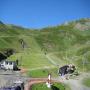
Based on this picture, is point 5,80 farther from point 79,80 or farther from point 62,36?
point 62,36

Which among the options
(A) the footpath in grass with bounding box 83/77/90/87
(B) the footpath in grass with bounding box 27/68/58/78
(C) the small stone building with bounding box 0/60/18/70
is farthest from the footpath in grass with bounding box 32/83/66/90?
(C) the small stone building with bounding box 0/60/18/70

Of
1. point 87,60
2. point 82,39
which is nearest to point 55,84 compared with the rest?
point 87,60

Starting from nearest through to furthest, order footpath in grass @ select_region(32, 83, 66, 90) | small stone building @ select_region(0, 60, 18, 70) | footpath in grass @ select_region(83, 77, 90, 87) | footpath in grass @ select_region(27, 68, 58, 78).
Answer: footpath in grass @ select_region(32, 83, 66, 90)
footpath in grass @ select_region(83, 77, 90, 87)
footpath in grass @ select_region(27, 68, 58, 78)
small stone building @ select_region(0, 60, 18, 70)

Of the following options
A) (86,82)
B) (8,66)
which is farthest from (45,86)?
(8,66)

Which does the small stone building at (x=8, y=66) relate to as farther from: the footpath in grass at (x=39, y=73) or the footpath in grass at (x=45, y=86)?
the footpath in grass at (x=45, y=86)

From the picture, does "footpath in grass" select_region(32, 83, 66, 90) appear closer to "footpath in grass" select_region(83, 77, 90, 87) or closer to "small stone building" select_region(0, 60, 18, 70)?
"footpath in grass" select_region(83, 77, 90, 87)

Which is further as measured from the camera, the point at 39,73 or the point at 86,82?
the point at 39,73

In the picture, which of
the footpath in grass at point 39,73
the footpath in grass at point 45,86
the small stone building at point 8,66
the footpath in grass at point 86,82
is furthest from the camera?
the small stone building at point 8,66

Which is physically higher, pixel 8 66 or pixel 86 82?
pixel 8 66

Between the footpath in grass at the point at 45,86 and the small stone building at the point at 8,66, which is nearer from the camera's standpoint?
the footpath in grass at the point at 45,86

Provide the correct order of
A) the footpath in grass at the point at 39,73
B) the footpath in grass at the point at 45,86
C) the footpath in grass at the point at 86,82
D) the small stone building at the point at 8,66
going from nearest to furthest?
the footpath in grass at the point at 45,86
the footpath in grass at the point at 86,82
the footpath in grass at the point at 39,73
the small stone building at the point at 8,66

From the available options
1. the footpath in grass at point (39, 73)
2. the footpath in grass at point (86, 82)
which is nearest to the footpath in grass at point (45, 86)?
the footpath in grass at point (86, 82)

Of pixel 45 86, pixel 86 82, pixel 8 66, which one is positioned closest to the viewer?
pixel 45 86

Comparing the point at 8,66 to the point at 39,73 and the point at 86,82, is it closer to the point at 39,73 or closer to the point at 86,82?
the point at 39,73
